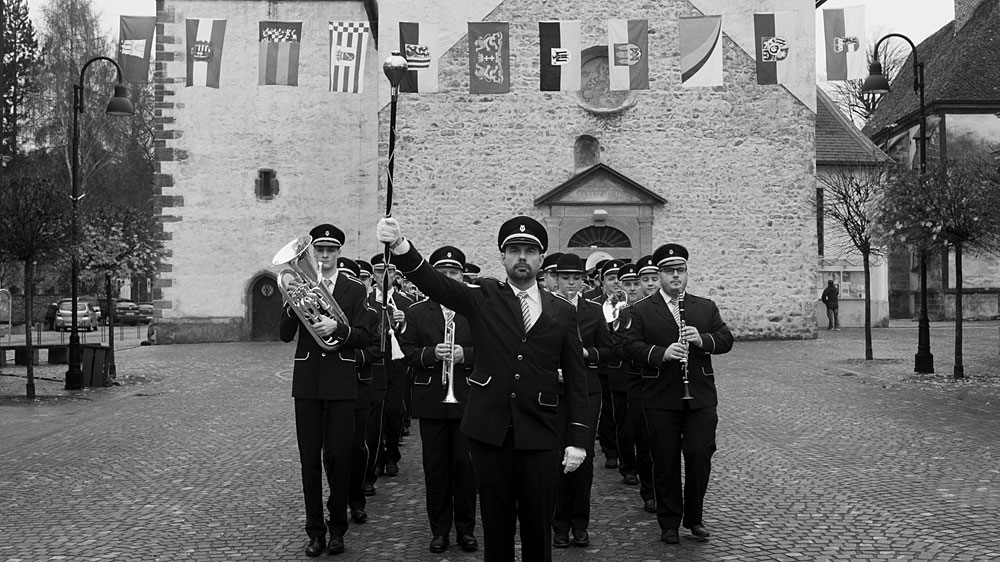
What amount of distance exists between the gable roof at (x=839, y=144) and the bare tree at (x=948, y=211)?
1714 cm

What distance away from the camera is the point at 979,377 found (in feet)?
57.6

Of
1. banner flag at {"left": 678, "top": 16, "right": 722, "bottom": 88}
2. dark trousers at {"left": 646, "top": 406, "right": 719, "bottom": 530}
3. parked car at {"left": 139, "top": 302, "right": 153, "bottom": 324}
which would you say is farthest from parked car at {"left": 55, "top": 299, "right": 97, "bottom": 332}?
dark trousers at {"left": 646, "top": 406, "right": 719, "bottom": 530}

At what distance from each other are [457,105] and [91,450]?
19163 millimetres

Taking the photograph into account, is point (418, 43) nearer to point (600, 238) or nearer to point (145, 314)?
point (600, 238)

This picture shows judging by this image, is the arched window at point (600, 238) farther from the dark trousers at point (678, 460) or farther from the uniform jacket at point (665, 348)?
the dark trousers at point (678, 460)

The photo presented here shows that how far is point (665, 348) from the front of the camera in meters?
6.95

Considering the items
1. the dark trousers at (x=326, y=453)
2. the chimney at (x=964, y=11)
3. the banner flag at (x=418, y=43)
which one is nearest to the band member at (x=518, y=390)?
the dark trousers at (x=326, y=453)

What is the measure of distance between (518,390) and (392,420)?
483 centimetres

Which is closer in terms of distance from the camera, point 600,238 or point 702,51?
point 702,51

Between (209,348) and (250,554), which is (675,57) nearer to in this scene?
(209,348)

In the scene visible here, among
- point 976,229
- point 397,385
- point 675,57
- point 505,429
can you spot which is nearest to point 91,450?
point 397,385

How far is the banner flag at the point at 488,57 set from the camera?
22672 millimetres

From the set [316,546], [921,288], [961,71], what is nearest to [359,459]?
[316,546]

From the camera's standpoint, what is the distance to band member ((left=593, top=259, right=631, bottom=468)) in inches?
362
